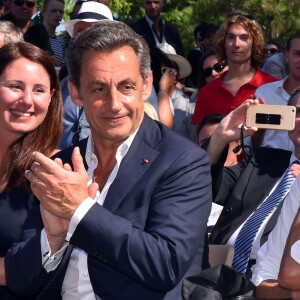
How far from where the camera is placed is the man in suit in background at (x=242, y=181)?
450cm

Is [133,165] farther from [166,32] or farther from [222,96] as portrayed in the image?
[166,32]

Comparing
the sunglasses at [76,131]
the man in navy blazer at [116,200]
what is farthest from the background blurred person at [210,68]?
the man in navy blazer at [116,200]

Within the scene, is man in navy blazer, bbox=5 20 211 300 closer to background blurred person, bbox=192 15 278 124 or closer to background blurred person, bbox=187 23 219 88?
background blurred person, bbox=192 15 278 124

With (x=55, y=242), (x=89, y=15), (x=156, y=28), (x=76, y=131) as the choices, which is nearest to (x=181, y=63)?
(x=89, y=15)

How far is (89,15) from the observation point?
6848 mm

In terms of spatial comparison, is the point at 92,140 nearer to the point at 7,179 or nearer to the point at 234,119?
the point at 7,179

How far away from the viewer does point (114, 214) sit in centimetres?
337

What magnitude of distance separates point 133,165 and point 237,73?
13.3ft

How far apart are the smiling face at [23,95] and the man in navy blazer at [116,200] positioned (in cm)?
65

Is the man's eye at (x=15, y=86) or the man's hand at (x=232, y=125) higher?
the man's eye at (x=15, y=86)

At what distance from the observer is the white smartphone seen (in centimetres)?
437

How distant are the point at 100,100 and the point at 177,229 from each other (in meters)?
0.69

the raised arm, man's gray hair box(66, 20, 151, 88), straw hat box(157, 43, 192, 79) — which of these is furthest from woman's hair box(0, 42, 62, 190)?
straw hat box(157, 43, 192, 79)

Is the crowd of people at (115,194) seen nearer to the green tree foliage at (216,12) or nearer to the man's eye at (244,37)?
the man's eye at (244,37)
